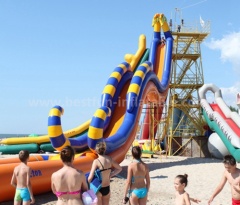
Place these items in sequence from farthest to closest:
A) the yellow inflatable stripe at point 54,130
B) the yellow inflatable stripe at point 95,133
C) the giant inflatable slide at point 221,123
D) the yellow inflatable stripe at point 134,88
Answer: the giant inflatable slide at point 221,123 < the yellow inflatable stripe at point 134,88 < the yellow inflatable stripe at point 95,133 < the yellow inflatable stripe at point 54,130

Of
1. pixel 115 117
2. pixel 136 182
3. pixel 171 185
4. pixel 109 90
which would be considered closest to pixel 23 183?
pixel 136 182

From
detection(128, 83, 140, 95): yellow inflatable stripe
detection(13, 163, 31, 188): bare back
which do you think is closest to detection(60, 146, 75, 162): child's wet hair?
detection(13, 163, 31, 188): bare back

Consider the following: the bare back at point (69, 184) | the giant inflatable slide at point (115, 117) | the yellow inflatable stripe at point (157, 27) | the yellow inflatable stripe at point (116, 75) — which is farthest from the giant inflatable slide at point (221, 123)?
the bare back at point (69, 184)

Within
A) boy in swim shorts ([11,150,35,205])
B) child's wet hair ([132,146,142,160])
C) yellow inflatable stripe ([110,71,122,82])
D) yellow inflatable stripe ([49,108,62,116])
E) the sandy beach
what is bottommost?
the sandy beach

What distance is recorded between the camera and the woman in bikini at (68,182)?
2.93m

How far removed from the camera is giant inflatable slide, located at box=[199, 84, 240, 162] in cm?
1191

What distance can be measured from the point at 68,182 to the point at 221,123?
10.8 m

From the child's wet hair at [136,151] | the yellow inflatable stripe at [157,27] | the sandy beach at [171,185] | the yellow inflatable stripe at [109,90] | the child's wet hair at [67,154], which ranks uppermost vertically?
the yellow inflatable stripe at [157,27]

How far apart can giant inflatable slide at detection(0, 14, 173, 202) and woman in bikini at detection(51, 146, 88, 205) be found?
303cm

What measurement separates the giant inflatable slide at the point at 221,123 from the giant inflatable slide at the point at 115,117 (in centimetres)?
205

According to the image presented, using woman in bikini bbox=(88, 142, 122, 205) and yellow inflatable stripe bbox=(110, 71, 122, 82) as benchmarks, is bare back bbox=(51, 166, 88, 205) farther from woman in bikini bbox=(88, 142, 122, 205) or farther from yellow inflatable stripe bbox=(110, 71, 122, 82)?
yellow inflatable stripe bbox=(110, 71, 122, 82)

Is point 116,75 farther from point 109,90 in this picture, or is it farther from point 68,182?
point 68,182

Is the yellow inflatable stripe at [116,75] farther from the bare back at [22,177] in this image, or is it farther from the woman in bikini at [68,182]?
the woman in bikini at [68,182]

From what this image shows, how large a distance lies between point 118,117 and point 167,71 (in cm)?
422
